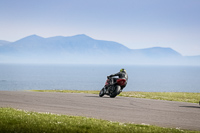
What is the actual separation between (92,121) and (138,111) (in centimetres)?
539

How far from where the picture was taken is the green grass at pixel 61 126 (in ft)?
38.1

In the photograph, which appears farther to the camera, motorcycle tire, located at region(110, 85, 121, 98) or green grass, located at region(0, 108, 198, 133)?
motorcycle tire, located at region(110, 85, 121, 98)

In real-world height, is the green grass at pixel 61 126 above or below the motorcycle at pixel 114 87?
below

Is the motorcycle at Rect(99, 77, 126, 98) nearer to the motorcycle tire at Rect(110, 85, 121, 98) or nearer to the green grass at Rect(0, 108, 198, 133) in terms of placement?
the motorcycle tire at Rect(110, 85, 121, 98)

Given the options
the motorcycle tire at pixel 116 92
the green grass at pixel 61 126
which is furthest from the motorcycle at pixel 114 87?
the green grass at pixel 61 126

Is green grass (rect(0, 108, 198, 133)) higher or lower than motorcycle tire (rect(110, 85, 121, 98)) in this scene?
lower

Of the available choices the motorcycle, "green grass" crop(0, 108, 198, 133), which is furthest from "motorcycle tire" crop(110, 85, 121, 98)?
"green grass" crop(0, 108, 198, 133)

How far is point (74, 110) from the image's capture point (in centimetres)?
1784

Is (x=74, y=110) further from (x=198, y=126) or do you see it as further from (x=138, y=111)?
(x=198, y=126)

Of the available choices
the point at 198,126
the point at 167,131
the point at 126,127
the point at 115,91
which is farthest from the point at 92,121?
the point at 115,91

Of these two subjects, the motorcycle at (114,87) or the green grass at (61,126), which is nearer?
the green grass at (61,126)

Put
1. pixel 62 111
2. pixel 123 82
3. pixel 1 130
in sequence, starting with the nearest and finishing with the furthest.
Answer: pixel 1 130, pixel 62 111, pixel 123 82

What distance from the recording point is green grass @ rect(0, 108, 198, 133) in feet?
38.1

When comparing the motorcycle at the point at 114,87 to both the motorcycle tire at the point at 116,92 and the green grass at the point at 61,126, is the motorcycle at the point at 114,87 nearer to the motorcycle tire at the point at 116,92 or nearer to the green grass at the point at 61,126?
the motorcycle tire at the point at 116,92
